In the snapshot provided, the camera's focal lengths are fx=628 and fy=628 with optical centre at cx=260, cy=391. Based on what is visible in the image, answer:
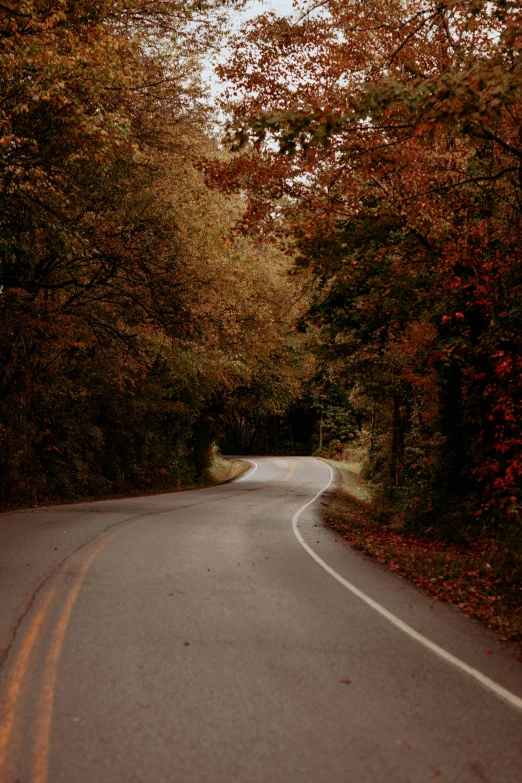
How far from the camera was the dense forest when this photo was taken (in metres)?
9.18

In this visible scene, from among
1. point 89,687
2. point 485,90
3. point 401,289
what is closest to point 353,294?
point 401,289

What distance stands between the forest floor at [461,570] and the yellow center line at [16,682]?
4641 millimetres

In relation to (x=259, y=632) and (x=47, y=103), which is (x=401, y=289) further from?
(x=259, y=632)

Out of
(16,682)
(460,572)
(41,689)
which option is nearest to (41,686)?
(41,689)

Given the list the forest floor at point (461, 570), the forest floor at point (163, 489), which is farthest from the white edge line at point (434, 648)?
the forest floor at point (163, 489)

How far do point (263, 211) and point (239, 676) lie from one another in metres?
9.56

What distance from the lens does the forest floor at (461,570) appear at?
7.66m

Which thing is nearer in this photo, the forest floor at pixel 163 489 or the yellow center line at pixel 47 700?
the yellow center line at pixel 47 700

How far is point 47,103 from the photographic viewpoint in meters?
11.1

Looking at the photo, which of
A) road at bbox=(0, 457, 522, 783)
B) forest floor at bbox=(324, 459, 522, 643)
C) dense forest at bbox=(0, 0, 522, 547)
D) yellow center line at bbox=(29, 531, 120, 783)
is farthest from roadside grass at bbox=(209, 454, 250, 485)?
yellow center line at bbox=(29, 531, 120, 783)

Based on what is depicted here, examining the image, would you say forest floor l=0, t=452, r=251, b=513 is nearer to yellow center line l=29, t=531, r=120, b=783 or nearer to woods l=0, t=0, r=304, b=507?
woods l=0, t=0, r=304, b=507

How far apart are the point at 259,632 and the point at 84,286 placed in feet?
41.1

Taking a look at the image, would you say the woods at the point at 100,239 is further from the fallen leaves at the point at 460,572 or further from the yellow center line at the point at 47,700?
the fallen leaves at the point at 460,572

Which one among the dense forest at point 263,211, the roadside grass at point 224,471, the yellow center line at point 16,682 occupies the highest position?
the dense forest at point 263,211
